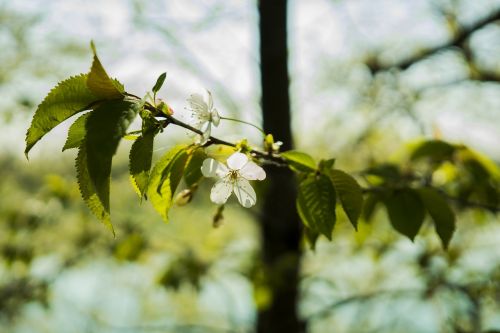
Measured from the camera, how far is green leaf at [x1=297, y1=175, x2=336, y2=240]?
0.71 metres

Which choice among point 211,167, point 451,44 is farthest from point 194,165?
point 451,44

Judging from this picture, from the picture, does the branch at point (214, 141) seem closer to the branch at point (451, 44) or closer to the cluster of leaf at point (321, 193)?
the cluster of leaf at point (321, 193)

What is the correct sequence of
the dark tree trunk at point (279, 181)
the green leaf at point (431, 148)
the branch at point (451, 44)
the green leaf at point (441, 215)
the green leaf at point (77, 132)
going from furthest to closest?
the dark tree trunk at point (279, 181) → the branch at point (451, 44) → the green leaf at point (431, 148) → the green leaf at point (441, 215) → the green leaf at point (77, 132)

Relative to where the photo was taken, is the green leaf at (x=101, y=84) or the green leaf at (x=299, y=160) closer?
the green leaf at (x=101, y=84)

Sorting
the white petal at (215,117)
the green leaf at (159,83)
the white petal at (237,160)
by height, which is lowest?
the white petal at (237,160)

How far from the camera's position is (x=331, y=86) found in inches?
136

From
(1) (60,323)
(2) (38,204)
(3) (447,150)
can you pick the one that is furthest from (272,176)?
(1) (60,323)

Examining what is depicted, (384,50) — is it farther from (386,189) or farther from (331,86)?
(386,189)

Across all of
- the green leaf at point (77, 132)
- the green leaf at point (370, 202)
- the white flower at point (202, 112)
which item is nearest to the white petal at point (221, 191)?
the white flower at point (202, 112)

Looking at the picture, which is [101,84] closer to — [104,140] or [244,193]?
[104,140]

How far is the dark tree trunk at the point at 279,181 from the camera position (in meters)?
2.03

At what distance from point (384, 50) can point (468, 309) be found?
6.19 feet

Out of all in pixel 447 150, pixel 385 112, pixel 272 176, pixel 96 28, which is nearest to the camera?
pixel 447 150

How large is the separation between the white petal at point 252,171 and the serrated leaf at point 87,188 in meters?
0.24
